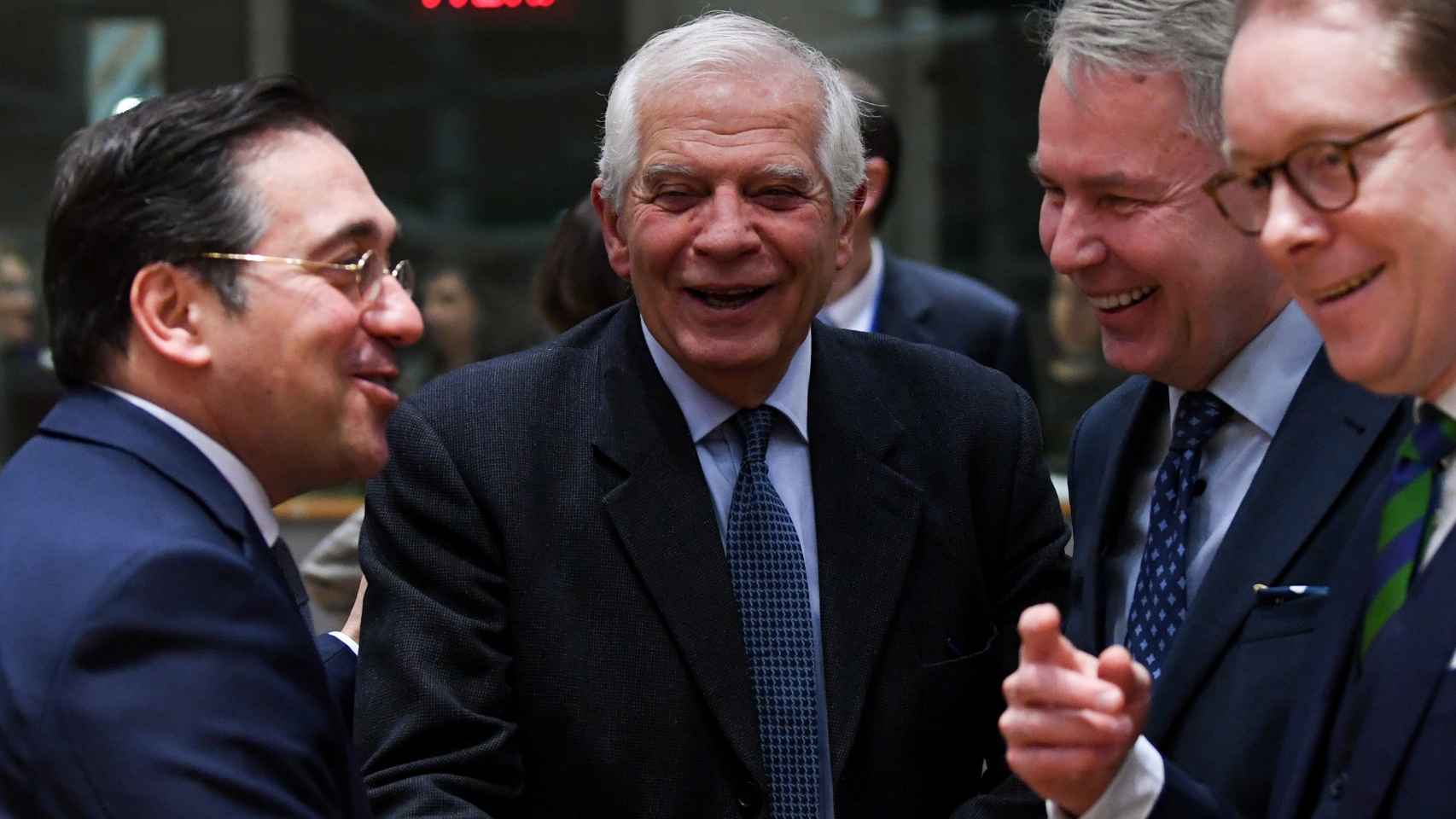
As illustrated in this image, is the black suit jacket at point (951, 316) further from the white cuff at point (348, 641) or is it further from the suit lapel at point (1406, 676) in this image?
the suit lapel at point (1406, 676)

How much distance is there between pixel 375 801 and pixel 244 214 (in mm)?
712

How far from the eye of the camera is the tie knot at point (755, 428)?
2398 millimetres

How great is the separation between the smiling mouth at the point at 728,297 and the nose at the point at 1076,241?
0.38 m

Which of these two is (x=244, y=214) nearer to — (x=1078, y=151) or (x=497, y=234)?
(x=1078, y=151)

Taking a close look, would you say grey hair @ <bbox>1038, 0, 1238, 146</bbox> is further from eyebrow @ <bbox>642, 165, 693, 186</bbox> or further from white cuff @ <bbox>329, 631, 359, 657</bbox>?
white cuff @ <bbox>329, 631, 359, 657</bbox>

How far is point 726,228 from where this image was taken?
7.70ft

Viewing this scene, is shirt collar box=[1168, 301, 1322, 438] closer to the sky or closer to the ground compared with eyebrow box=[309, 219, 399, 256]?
closer to the ground

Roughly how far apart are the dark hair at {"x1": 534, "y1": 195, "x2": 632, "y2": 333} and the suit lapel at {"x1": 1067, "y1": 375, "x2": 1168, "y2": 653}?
1082mm

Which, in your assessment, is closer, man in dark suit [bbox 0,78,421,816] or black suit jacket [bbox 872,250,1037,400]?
man in dark suit [bbox 0,78,421,816]

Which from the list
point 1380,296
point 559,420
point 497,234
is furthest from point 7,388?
point 1380,296

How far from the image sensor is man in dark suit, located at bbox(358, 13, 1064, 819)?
2.21 meters

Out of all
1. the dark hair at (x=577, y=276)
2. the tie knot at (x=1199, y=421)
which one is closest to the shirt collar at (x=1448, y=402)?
the tie knot at (x=1199, y=421)

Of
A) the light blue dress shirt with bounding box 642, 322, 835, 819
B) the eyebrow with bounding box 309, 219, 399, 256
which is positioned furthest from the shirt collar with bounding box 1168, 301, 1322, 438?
the eyebrow with bounding box 309, 219, 399, 256

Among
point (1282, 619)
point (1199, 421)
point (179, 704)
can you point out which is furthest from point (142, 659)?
point (1199, 421)
